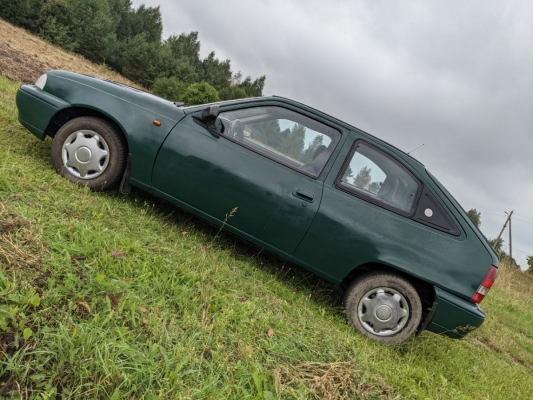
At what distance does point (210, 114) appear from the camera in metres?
3.52

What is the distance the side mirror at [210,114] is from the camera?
11.6ft

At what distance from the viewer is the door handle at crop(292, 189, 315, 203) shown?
3443 mm

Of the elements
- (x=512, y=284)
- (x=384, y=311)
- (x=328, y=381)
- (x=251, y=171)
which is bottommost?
(x=328, y=381)

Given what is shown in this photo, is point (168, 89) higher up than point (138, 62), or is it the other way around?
point (138, 62)

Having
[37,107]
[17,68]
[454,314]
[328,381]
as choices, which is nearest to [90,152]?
[37,107]

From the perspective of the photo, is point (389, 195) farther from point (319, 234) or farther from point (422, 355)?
point (422, 355)

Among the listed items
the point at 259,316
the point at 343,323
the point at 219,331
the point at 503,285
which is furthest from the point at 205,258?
the point at 503,285

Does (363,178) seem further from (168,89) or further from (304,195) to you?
(168,89)

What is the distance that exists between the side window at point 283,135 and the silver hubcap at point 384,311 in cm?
125

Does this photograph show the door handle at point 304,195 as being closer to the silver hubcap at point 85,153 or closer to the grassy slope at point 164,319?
the grassy slope at point 164,319

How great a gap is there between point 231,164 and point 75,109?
176 cm

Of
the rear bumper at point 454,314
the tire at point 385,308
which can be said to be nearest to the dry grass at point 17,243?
the tire at point 385,308

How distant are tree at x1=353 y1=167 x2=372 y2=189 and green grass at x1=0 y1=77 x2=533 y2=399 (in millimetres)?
1247

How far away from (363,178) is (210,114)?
1.58m
